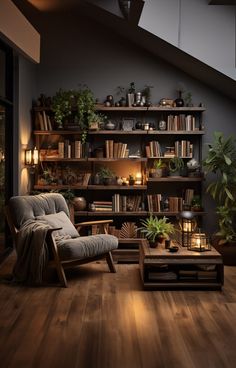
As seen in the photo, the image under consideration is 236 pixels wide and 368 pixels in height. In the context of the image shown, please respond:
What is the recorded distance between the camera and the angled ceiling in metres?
6.61

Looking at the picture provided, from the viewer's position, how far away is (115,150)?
7512mm

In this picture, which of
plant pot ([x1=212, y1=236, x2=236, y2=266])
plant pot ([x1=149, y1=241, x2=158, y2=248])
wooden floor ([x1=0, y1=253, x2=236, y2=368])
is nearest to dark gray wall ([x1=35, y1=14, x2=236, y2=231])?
plant pot ([x1=212, y1=236, x2=236, y2=266])

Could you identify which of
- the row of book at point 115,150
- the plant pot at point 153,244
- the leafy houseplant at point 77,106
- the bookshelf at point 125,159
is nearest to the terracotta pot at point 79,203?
the bookshelf at point 125,159

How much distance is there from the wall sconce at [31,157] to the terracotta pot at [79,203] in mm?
800

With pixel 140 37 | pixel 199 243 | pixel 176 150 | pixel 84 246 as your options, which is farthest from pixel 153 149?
pixel 84 246

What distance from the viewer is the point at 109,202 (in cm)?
751

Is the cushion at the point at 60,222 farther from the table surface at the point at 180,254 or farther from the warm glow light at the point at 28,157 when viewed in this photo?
the warm glow light at the point at 28,157

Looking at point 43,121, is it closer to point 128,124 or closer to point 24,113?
point 24,113

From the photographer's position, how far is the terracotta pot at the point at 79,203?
24.2ft

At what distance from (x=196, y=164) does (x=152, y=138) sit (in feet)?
2.66

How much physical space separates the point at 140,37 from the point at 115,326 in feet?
14.3

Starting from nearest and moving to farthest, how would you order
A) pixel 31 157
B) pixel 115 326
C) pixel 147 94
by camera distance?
pixel 115 326, pixel 31 157, pixel 147 94

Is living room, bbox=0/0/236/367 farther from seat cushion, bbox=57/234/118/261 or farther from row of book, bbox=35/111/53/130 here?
seat cushion, bbox=57/234/118/261

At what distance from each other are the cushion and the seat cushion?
35 centimetres
